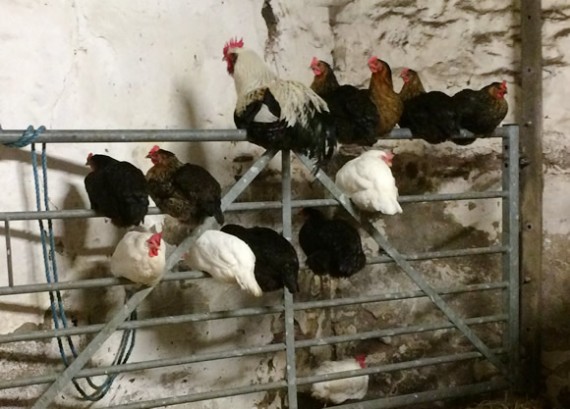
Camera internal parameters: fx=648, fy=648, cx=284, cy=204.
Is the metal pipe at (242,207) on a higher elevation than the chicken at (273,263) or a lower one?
higher

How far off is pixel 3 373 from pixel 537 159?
4.96 ft

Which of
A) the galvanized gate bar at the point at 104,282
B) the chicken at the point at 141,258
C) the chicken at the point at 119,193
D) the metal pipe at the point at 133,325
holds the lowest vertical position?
the metal pipe at the point at 133,325

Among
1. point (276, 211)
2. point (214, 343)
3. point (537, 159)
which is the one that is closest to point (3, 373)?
point (214, 343)

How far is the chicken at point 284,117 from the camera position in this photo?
58.6 inches

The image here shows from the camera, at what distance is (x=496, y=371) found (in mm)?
1951

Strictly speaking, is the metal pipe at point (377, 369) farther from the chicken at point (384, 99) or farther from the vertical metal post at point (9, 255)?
the vertical metal post at point (9, 255)

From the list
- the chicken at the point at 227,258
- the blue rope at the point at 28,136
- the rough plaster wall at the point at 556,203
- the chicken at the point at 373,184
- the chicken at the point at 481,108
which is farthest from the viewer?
the rough plaster wall at the point at 556,203

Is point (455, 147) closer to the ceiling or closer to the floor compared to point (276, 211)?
closer to the ceiling

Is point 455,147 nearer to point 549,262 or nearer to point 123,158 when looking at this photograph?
point 549,262

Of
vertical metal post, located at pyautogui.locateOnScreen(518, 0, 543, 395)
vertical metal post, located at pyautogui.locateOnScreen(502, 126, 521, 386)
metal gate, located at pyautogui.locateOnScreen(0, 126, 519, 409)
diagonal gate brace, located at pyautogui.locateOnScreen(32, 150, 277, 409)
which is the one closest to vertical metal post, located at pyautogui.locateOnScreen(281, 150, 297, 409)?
metal gate, located at pyautogui.locateOnScreen(0, 126, 519, 409)

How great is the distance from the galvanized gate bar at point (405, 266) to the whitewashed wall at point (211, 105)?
0.76ft

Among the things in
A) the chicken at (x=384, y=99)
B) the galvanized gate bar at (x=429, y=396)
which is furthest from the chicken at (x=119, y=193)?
the galvanized gate bar at (x=429, y=396)

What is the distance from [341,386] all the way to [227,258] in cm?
65

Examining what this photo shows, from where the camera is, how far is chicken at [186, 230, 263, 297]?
1428mm
